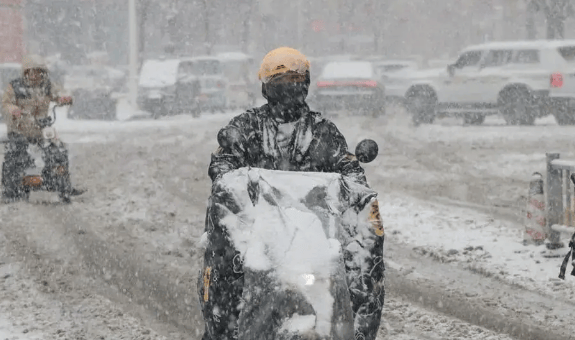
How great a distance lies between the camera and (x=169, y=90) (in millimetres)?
27000

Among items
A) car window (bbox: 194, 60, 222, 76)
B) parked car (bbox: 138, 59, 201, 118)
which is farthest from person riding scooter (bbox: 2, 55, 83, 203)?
car window (bbox: 194, 60, 222, 76)

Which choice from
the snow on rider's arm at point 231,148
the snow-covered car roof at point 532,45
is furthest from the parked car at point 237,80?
the snow on rider's arm at point 231,148

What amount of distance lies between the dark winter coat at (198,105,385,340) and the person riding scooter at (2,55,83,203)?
6813mm

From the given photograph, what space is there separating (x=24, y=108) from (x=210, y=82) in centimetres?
1654

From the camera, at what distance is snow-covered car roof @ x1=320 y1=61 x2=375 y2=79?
80.6 feet

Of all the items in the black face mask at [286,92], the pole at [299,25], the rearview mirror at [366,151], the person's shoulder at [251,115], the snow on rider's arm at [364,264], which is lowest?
the snow on rider's arm at [364,264]

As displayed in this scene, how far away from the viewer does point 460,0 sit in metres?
53.6

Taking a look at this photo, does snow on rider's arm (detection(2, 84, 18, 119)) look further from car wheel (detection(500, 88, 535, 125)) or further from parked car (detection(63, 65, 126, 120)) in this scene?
parked car (detection(63, 65, 126, 120))

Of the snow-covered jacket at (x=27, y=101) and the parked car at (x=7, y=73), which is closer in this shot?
the snow-covered jacket at (x=27, y=101)

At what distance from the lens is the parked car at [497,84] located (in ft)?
71.5

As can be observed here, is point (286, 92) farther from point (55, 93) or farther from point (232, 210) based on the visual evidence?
point (55, 93)

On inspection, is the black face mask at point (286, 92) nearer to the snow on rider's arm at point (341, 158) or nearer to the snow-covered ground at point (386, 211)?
the snow on rider's arm at point (341, 158)

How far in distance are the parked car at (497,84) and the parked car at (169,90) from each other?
7044 millimetres

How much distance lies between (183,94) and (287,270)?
2395cm
